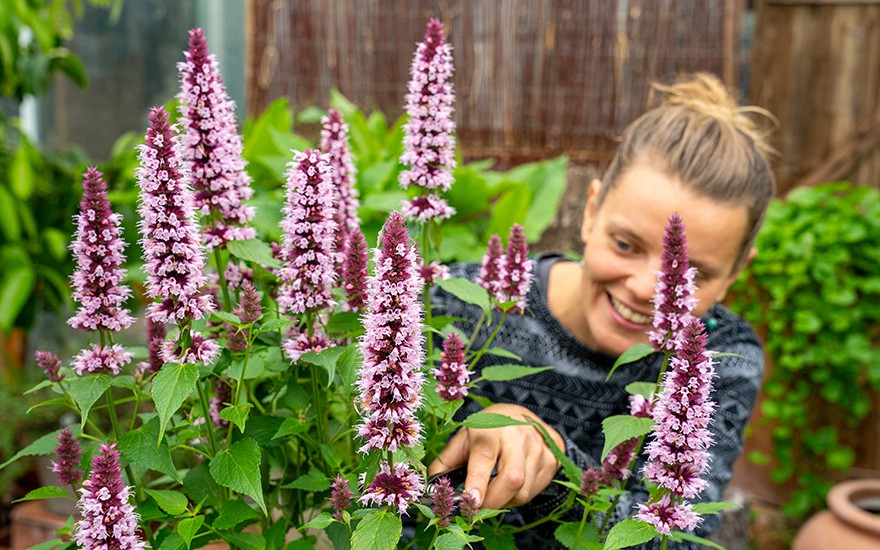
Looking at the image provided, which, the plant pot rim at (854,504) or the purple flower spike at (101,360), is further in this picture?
the plant pot rim at (854,504)

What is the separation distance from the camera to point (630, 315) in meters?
1.73

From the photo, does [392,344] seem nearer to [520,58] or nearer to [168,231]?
[168,231]

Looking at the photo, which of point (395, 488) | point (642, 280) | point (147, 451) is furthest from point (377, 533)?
point (642, 280)

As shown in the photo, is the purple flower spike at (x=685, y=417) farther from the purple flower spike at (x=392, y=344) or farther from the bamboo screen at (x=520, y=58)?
the bamboo screen at (x=520, y=58)

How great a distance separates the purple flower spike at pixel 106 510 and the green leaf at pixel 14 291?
82.7 inches

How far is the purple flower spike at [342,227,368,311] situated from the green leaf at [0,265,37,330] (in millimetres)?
2120

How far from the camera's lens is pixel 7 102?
4438 millimetres

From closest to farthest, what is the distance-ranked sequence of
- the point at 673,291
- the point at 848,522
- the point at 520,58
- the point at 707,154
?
the point at 673,291 → the point at 707,154 → the point at 848,522 → the point at 520,58

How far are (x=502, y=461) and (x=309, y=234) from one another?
403 millimetres

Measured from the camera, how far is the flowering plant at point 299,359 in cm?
94

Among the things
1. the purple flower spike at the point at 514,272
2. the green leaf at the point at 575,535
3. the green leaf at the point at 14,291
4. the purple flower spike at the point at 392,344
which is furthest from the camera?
the green leaf at the point at 14,291

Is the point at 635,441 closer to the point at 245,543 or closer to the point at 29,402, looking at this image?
the point at 245,543

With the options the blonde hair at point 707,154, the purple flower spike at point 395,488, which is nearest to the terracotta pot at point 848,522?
the blonde hair at point 707,154

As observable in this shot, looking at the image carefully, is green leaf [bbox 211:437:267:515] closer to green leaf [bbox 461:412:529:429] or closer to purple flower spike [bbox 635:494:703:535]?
green leaf [bbox 461:412:529:429]
